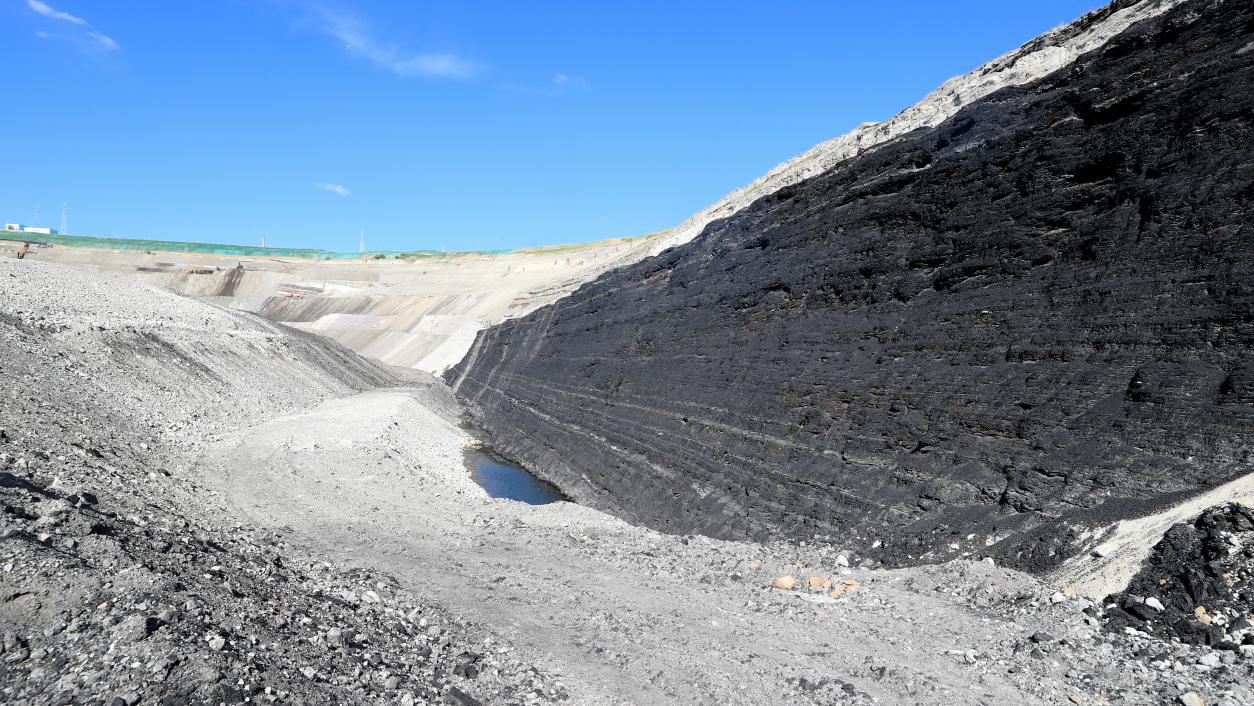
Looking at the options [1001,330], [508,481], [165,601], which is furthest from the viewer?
[508,481]

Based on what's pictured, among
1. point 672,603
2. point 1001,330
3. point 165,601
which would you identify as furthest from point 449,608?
point 1001,330

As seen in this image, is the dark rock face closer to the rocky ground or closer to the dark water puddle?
the rocky ground

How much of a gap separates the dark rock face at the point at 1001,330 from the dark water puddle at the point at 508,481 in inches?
101

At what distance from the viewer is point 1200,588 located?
18.5 feet

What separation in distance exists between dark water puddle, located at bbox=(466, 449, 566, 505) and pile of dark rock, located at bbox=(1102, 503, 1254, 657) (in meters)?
12.2

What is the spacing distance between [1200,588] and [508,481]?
15326 mm

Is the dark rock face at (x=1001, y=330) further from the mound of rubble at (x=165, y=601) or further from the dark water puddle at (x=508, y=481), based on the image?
the mound of rubble at (x=165, y=601)

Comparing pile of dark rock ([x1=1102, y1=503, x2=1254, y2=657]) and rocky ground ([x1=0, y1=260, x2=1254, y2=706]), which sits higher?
pile of dark rock ([x1=1102, y1=503, x2=1254, y2=657])

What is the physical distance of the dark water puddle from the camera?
17375 millimetres

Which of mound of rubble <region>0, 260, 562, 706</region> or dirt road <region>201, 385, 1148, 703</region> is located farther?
dirt road <region>201, 385, 1148, 703</region>

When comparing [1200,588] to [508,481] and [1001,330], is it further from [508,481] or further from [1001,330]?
[508,481]

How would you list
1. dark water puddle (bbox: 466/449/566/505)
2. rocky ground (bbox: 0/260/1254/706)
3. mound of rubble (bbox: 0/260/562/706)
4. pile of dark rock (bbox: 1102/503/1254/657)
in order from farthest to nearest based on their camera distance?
dark water puddle (bbox: 466/449/566/505) < pile of dark rock (bbox: 1102/503/1254/657) < rocky ground (bbox: 0/260/1254/706) < mound of rubble (bbox: 0/260/562/706)

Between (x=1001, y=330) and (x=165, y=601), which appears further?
(x=1001, y=330)

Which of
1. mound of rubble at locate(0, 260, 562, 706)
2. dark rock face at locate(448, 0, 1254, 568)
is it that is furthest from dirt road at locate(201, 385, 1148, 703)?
dark rock face at locate(448, 0, 1254, 568)
